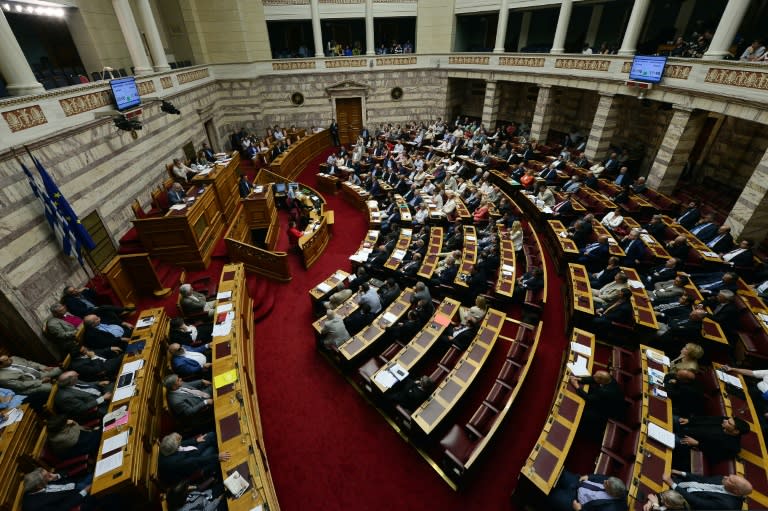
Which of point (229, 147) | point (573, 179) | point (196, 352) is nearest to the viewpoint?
point (196, 352)

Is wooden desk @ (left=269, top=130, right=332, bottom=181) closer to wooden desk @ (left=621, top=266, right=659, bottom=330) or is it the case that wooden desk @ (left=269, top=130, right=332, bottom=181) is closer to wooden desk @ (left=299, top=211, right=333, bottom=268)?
wooden desk @ (left=299, top=211, right=333, bottom=268)

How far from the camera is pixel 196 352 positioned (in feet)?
21.4

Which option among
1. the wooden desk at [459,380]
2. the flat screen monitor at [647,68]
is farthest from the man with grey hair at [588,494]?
the flat screen monitor at [647,68]

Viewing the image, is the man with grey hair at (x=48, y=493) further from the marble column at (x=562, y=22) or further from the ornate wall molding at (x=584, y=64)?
the marble column at (x=562, y=22)

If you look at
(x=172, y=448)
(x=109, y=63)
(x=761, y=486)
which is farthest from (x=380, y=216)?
(x=109, y=63)

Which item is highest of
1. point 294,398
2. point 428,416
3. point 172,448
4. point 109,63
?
point 109,63

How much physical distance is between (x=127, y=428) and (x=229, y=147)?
18332 millimetres

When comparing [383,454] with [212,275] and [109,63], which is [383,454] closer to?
[212,275]

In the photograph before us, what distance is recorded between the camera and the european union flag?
681cm

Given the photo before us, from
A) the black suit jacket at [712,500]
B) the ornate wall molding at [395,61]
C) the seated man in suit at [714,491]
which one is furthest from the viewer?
the ornate wall molding at [395,61]

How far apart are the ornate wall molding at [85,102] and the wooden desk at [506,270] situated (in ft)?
35.6

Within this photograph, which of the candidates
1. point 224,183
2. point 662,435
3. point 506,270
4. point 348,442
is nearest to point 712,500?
point 662,435

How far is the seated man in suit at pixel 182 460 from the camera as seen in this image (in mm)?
4656

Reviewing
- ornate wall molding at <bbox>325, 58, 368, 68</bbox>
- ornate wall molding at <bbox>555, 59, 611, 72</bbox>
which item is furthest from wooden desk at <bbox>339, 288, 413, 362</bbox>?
ornate wall molding at <bbox>325, 58, 368, 68</bbox>
